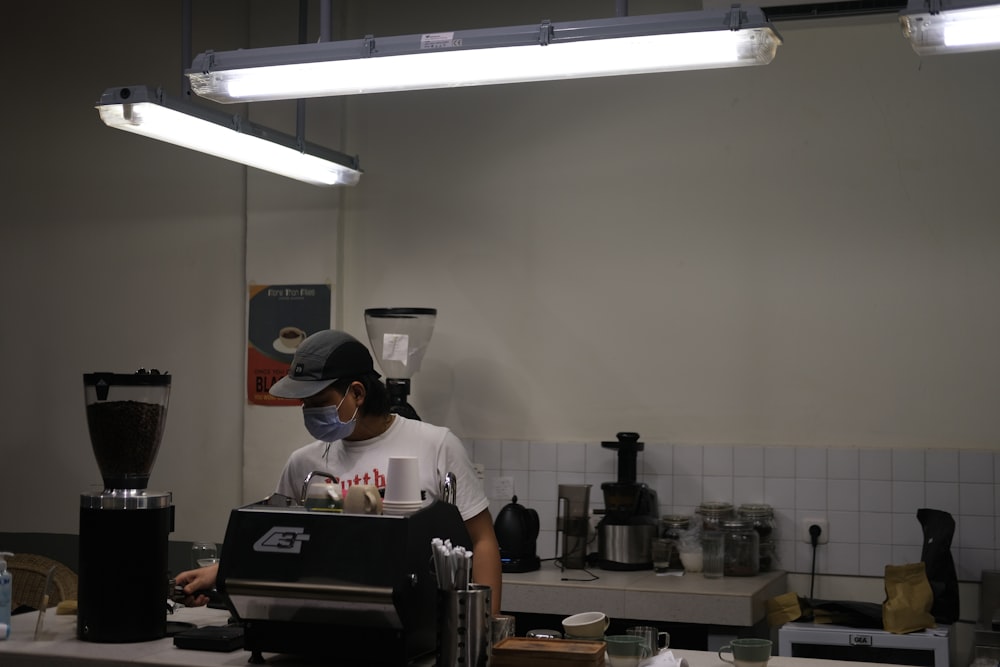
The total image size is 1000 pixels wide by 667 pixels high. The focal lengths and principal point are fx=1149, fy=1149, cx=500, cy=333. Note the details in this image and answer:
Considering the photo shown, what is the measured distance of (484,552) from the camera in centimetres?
326

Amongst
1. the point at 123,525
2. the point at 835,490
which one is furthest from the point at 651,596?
the point at 123,525

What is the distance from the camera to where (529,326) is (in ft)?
16.9

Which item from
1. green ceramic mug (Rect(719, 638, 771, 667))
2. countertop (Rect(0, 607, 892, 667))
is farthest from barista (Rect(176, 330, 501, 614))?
green ceramic mug (Rect(719, 638, 771, 667))

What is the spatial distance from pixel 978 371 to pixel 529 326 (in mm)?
1867

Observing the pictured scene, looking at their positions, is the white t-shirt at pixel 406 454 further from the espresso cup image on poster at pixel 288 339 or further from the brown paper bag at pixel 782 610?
the espresso cup image on poster at pixel 288 339

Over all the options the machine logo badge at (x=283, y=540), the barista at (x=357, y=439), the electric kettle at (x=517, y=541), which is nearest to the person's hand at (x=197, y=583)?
the barista at (x=357, y=439)

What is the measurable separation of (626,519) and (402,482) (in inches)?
85.2

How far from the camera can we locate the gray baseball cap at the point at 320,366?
3.13 meters

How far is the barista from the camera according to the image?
→ 3.16m

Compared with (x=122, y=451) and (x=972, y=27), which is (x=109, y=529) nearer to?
(x=122, y=451)

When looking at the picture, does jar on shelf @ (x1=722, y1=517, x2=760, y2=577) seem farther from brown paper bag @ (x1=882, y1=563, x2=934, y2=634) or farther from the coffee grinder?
the coffee grinder

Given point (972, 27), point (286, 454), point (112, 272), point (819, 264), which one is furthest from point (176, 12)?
point (972, 27)

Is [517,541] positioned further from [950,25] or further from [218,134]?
[950,25]

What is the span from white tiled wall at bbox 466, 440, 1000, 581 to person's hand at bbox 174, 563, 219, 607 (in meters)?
2.01
